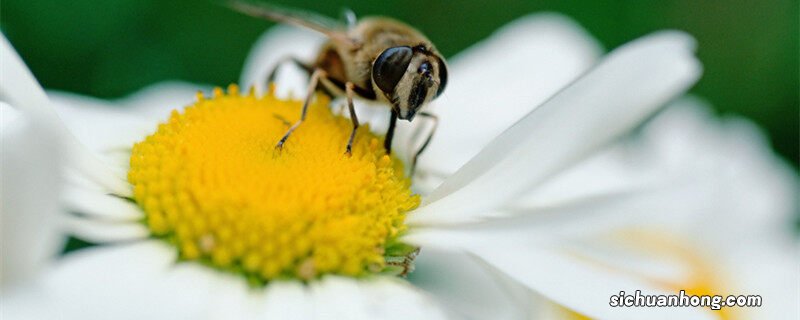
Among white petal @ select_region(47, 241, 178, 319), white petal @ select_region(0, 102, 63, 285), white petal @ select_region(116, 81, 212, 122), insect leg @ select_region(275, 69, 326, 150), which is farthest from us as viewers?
white petal @ select_region(116, 81, 212, 122)

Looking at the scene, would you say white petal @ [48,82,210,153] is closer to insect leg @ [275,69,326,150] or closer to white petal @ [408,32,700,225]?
insect leg @ [275,69,326,150]

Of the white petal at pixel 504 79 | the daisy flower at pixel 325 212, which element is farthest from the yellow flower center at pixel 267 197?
the white petal at pixel 504 79

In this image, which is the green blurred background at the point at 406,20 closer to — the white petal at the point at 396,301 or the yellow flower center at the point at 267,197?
the yellow flower center at the point at 267,197

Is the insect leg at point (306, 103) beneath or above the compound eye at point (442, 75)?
beneath

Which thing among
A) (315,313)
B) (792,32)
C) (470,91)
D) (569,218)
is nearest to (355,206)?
(315,313)

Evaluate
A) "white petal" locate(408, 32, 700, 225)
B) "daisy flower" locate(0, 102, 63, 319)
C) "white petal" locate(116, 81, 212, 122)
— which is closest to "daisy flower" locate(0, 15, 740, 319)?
"white petal" locate(408, 32, 700, 225)

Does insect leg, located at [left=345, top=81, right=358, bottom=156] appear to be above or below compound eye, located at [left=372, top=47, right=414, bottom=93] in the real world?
below

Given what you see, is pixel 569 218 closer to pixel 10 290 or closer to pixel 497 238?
pixel 497 238
